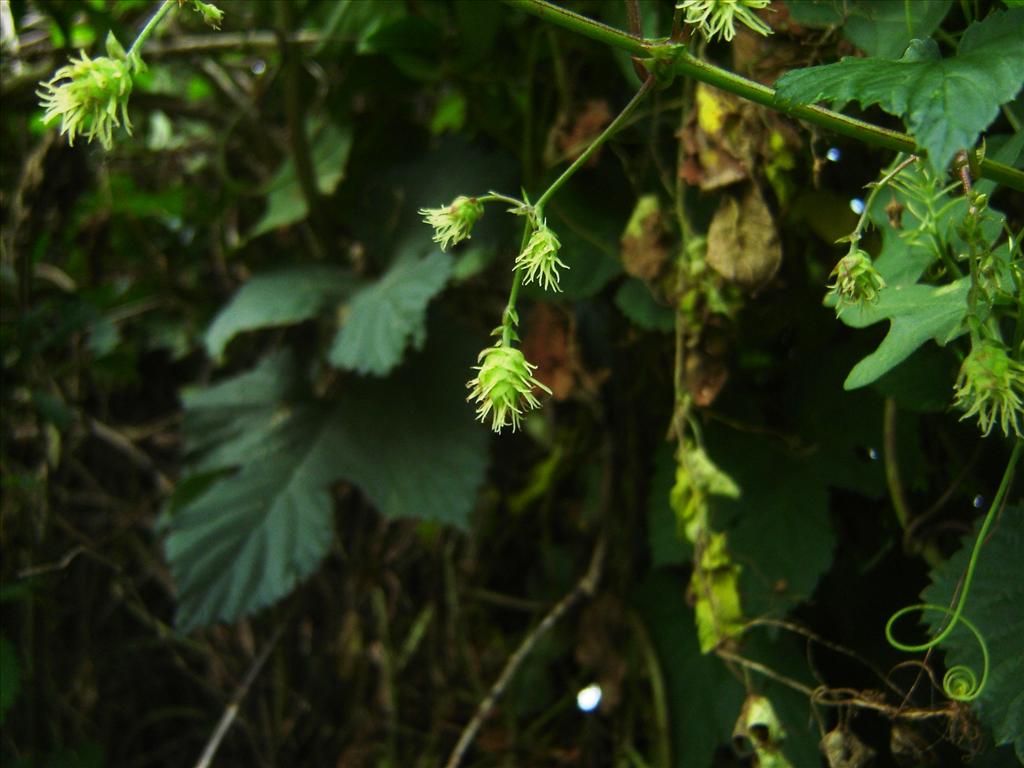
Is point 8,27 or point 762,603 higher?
point 8,27

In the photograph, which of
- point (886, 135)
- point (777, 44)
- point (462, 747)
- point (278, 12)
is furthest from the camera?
point (278, 12)

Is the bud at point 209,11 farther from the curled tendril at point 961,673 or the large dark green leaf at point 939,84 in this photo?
the curled tendril at point 961,673

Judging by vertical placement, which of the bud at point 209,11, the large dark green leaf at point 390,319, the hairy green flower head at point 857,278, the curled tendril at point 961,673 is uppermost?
the bud at point 209,11

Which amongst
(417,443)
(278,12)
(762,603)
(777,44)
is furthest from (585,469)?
(278,12)

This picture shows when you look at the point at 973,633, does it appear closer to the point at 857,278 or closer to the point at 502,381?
the point at 857,278

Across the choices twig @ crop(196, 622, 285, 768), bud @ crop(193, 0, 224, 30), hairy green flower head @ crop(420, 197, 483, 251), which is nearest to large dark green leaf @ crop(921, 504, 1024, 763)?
hairy green flower head @ crop(420, 197, 483, 251)

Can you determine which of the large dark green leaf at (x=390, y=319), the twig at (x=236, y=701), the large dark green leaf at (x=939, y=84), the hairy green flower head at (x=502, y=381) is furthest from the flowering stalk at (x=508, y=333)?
the twig at (x=236, y=701)

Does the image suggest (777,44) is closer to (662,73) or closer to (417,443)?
(662,73)
